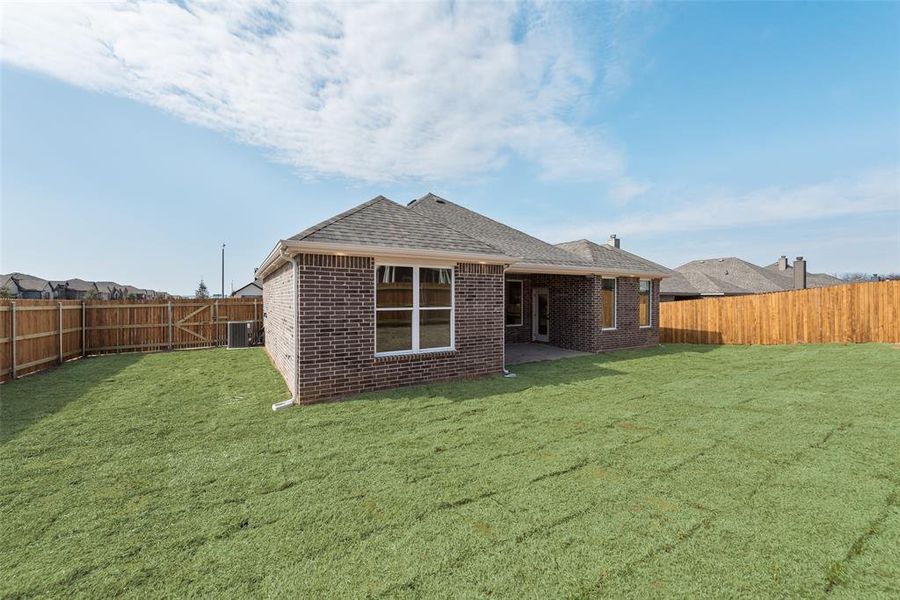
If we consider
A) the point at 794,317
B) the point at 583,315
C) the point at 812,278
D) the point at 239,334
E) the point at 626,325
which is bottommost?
the point at 239,334

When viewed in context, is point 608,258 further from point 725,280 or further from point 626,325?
point 725,280

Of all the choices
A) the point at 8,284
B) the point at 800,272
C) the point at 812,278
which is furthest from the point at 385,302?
the point at 812,278

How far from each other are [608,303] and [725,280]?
22.5 m

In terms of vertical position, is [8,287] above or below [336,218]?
below

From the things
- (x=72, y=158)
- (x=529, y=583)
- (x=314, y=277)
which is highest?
(x=72, y=158)

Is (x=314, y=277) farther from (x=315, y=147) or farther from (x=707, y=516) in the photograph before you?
(x=315, y=147)

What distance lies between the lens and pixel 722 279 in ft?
94.1

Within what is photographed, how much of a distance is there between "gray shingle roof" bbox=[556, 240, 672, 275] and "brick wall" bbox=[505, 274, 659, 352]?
47cm

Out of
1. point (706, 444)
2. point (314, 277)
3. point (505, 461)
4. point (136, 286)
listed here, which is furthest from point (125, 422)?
point (136, 286)

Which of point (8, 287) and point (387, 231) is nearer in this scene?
point (387, 231)

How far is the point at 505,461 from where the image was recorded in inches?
163

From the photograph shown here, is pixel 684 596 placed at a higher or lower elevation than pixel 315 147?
lower

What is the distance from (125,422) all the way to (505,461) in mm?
5598

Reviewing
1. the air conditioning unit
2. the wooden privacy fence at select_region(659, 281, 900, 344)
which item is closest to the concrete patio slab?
the wooden privacy fence at select_region(659, 281, 900, 344)
